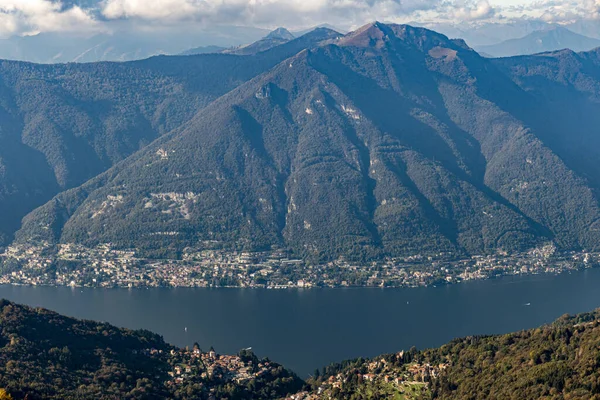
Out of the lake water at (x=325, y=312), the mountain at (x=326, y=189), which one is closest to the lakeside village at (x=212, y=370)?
the lake water at (x=325, y=312)

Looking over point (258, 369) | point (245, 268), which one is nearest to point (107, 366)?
point (258, 369)

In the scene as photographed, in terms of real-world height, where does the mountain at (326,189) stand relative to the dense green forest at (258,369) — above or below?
above

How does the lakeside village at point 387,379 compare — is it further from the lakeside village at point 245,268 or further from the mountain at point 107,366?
the lakeside village at point 245,268


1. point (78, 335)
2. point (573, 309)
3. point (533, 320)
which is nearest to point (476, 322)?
point (533, 320)

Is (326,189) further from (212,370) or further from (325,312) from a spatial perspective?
(212,370)

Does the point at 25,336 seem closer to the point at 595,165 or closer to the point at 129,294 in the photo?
the point at 129,294
